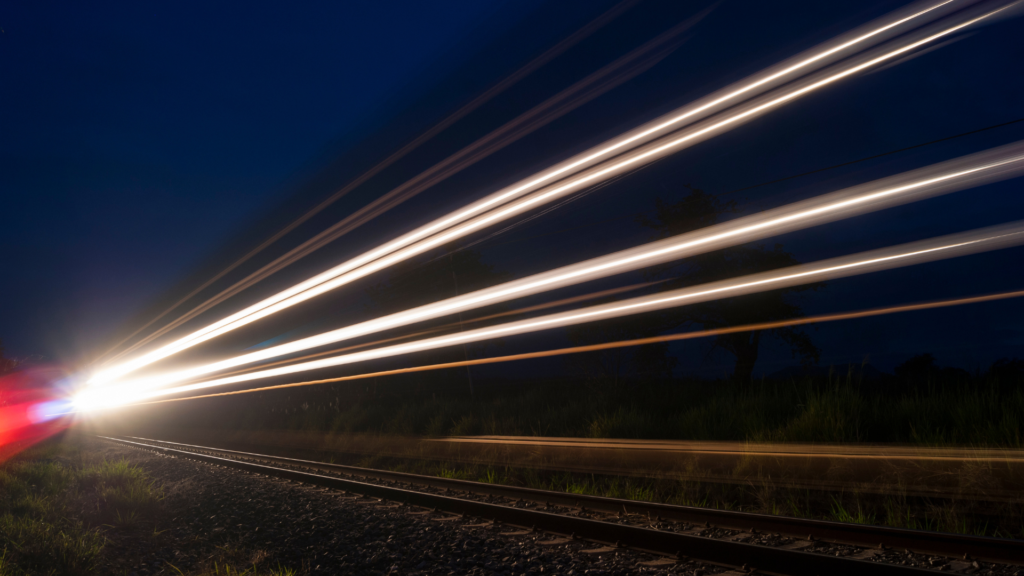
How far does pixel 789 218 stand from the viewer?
7.45 metres

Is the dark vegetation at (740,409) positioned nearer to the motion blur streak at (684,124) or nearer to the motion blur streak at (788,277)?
the motion blur streak at (788,277)

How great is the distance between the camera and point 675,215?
1351 cm

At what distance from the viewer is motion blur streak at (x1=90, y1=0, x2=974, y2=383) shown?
6945 mm

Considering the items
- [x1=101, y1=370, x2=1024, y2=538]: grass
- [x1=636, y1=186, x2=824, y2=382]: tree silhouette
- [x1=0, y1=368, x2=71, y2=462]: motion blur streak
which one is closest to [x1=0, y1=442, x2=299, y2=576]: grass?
[x1=101, y1=370, x2=1024, y2=538]: grass

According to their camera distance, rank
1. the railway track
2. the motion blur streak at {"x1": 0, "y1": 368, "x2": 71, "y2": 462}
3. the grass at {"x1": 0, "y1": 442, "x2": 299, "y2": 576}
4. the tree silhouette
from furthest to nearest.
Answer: the motion blur streak at {"x1": 0, "y1": 368, "x2": 71, "y2": 462}, the tree silhouette, the grass at {"x1": 0, "y1": 442, "x2": 299, "y2": 576}, the railway track

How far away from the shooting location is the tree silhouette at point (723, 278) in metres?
11.8

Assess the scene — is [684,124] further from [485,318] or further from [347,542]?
[347,542]

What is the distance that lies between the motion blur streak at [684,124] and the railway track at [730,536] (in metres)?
6.05

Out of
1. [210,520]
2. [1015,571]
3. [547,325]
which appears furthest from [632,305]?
[210,520]

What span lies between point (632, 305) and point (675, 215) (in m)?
5.04

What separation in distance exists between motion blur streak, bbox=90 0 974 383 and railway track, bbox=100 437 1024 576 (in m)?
6.05

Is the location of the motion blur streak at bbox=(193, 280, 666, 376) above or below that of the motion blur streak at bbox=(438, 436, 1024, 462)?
above

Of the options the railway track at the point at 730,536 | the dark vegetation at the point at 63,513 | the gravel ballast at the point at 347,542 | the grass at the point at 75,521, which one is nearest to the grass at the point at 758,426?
the railway track at the point at 730,536

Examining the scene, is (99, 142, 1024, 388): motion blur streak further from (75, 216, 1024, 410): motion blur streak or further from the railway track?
the railway track
